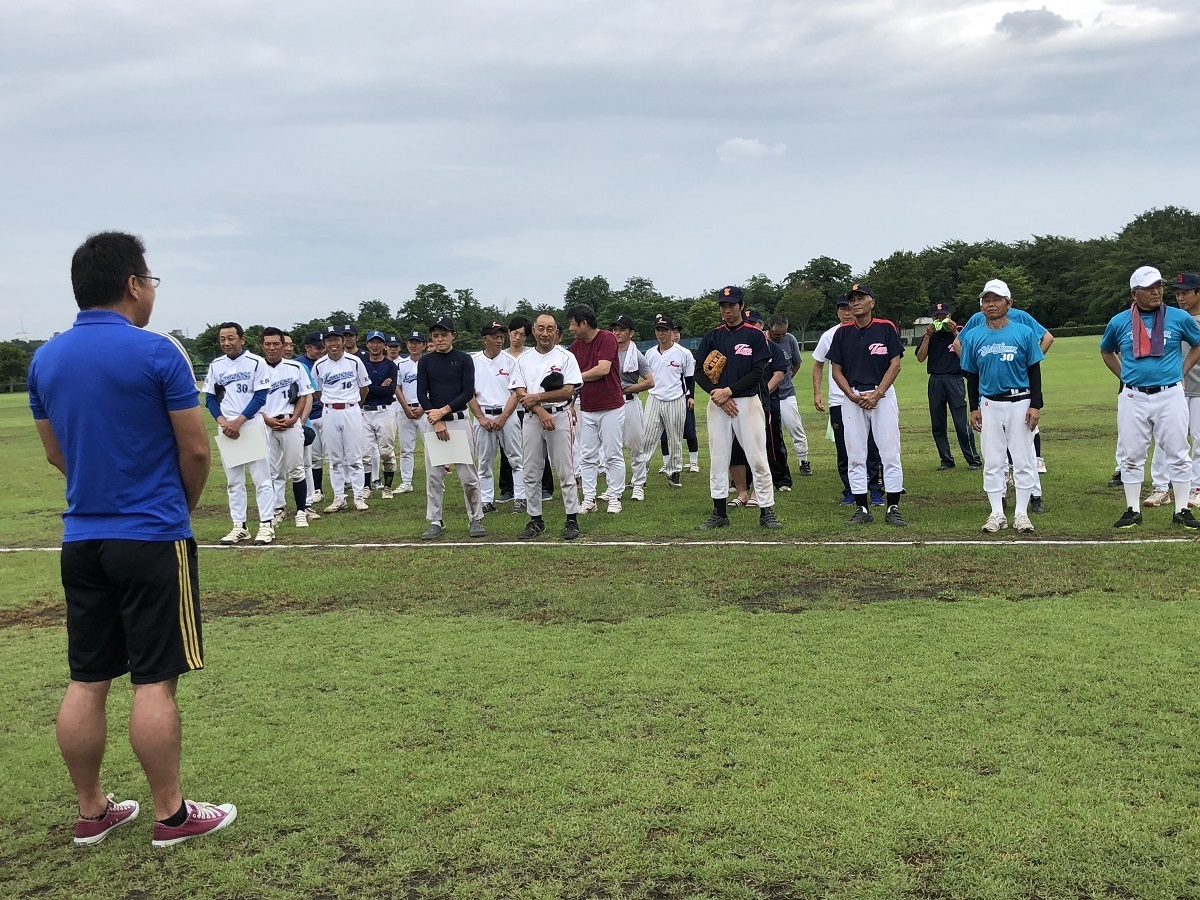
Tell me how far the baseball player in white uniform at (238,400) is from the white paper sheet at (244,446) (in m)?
0.07

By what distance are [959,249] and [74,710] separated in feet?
406

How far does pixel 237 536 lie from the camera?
1077cm

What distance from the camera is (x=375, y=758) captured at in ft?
15.4

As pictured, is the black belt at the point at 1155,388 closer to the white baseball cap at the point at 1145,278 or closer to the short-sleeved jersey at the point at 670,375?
the white baseball cap at the point at 1145,278

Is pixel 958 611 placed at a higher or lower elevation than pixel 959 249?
lower

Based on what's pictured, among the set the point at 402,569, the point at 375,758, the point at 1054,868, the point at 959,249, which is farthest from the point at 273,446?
the point at 959,249

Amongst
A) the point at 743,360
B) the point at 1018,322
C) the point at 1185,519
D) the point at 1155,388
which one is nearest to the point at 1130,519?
the point at 1185,519

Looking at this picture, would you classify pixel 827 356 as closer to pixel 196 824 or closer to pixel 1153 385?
pixel 1153 385

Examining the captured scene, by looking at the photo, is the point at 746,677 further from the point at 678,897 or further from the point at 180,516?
the point at 180,516

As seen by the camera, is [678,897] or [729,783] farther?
[729,783]

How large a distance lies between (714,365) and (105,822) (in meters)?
7.41

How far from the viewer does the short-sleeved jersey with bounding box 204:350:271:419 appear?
418 inches

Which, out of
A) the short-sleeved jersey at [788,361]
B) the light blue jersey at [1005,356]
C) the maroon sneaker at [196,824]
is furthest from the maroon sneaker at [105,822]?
the short-sleeved jersey at [788,361]

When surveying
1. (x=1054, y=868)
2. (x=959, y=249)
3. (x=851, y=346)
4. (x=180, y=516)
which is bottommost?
(x=1054, y=868)
